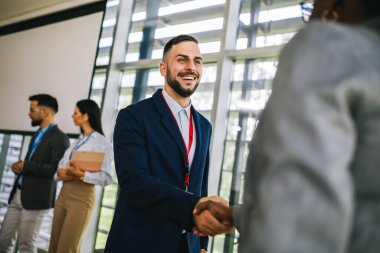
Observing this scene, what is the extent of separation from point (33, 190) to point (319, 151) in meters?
3.71

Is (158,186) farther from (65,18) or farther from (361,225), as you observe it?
(65,18)

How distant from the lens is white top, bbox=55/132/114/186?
10.3ft

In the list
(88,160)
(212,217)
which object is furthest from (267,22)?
(212,217)

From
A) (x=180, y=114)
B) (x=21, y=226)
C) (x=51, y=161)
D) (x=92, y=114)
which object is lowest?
(x=21, y=226)

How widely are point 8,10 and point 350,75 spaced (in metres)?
7.15

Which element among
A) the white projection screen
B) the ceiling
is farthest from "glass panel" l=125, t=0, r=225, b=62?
the ceiling

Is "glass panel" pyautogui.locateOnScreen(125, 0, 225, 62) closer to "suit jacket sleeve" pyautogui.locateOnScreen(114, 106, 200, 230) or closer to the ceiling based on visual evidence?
the ceiling

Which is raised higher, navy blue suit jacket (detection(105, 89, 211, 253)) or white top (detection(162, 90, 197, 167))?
white top (detection(162, 90, 197, 167))

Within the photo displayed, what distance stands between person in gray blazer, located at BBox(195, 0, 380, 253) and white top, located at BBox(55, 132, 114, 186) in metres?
2.78

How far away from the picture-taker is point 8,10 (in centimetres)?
627

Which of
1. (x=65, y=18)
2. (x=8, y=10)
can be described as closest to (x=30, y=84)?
(x=65, y=18)

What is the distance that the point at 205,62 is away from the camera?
388cm

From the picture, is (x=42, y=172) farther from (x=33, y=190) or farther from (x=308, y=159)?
(x=308, y=159)

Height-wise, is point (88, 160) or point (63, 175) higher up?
point (88, 160)
